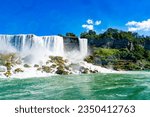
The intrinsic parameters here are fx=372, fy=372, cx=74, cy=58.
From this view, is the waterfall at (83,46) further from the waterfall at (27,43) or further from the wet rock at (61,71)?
the wet rock at (61,71)

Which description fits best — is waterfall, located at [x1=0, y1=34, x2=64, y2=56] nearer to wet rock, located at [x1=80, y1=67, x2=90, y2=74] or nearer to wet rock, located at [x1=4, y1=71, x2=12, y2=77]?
wet rock, located at [x1=80, y1=67, x2=90, y2=74]

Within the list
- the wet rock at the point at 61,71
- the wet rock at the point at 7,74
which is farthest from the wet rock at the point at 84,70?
the wet rock at the point at 7,74

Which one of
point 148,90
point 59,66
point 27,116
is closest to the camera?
point 27,116

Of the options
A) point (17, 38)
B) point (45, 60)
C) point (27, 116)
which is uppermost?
point (17, 38)

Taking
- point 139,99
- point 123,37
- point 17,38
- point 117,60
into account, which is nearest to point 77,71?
point 17,38

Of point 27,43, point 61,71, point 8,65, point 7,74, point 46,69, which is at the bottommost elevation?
point 7,74

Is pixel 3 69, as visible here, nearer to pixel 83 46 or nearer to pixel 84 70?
pixel 84 70

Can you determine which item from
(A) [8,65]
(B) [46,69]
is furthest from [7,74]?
(B) [46,69]

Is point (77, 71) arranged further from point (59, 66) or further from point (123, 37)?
point (123, 37)

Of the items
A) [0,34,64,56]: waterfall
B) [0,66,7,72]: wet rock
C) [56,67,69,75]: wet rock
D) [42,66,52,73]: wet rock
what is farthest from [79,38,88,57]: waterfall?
[0,66,7,72]: wet rock
